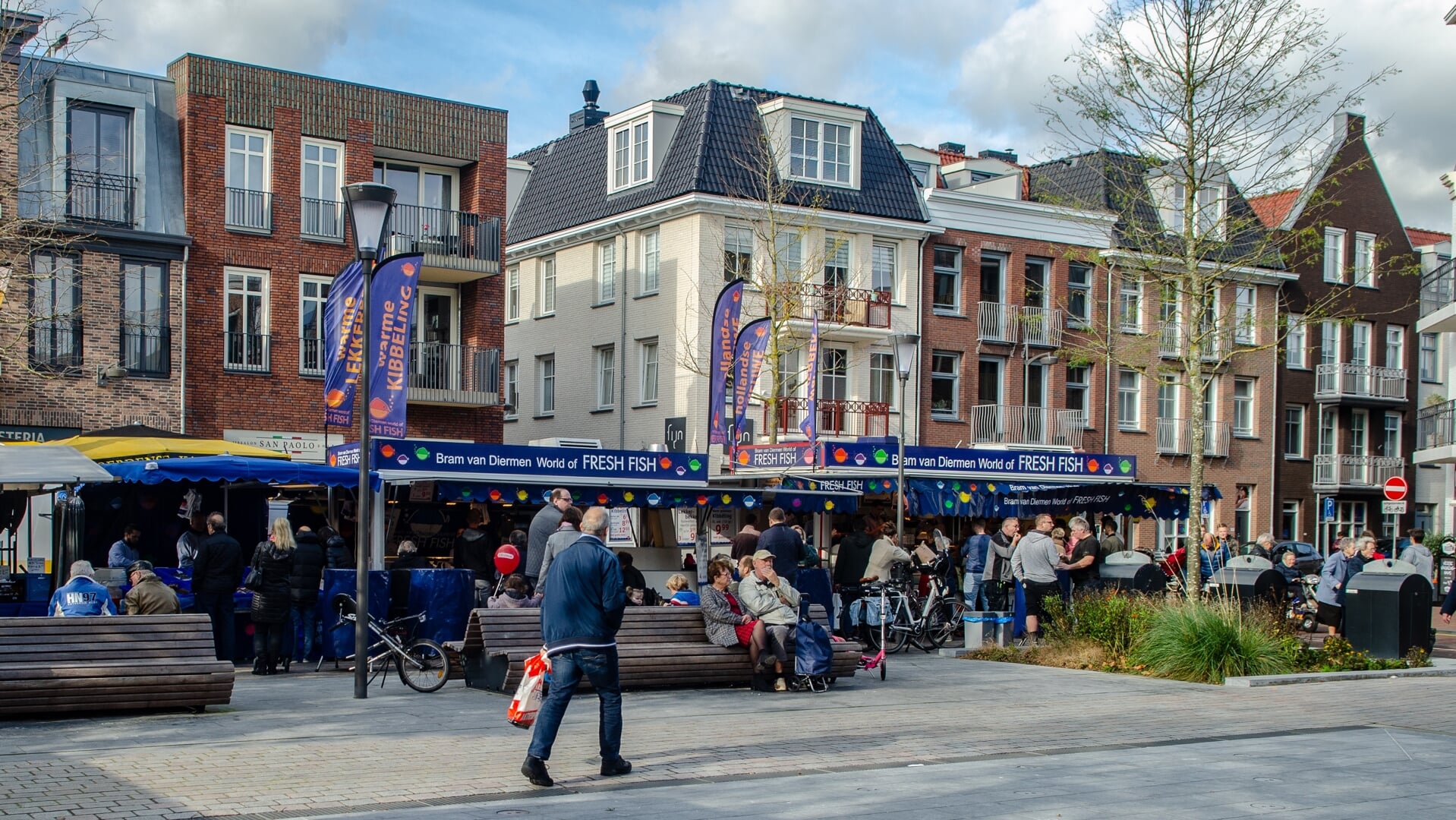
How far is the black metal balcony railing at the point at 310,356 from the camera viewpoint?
30359 mm

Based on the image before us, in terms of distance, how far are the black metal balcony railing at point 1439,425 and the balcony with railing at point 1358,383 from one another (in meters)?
9.96

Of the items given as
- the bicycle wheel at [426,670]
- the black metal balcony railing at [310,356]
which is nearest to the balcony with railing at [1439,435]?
the black metal balcony railing at [310,356]

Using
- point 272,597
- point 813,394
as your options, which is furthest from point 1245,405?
point 272,597

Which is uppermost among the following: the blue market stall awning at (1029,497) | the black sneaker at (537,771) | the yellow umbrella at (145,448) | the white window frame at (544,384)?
the white window frame at (544,384)

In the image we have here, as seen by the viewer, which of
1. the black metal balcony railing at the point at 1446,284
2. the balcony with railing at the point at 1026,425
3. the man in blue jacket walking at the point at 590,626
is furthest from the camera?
the balcony with railing at the point at 1026,425

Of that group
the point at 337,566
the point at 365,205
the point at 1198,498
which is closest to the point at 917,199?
the point at 1198,498

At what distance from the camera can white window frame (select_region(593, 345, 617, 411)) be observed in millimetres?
38906

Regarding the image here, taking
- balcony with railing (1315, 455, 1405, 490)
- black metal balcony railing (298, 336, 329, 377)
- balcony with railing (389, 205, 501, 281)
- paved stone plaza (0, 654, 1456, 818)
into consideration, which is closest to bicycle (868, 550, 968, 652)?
paved stone plaza (0, 654, 1456, 818)

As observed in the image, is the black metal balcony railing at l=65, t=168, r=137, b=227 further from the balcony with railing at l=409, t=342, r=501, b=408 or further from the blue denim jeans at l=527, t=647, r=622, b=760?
the blue denim jeans at l=527, t=647, r=622, b=760

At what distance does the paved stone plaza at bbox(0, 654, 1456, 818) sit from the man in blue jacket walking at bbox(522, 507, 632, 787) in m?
0.37

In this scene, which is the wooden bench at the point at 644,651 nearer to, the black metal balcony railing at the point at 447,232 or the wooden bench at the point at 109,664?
the wooden bench at the point at 109,664

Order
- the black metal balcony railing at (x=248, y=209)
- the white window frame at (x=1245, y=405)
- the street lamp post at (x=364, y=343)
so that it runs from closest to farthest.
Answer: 1. the street lamp post at (x=364, y=343)
2. the black metal balcony railing at (x=248, y=209)
3. the white window frame at (x=1245, y=405)

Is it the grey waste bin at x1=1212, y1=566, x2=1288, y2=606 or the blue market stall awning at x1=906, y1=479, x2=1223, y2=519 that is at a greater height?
the blue market stall awning at x1=906, y1=479, x2=1223, y2=519

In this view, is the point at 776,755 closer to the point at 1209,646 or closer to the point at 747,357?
the point at 1209,646
